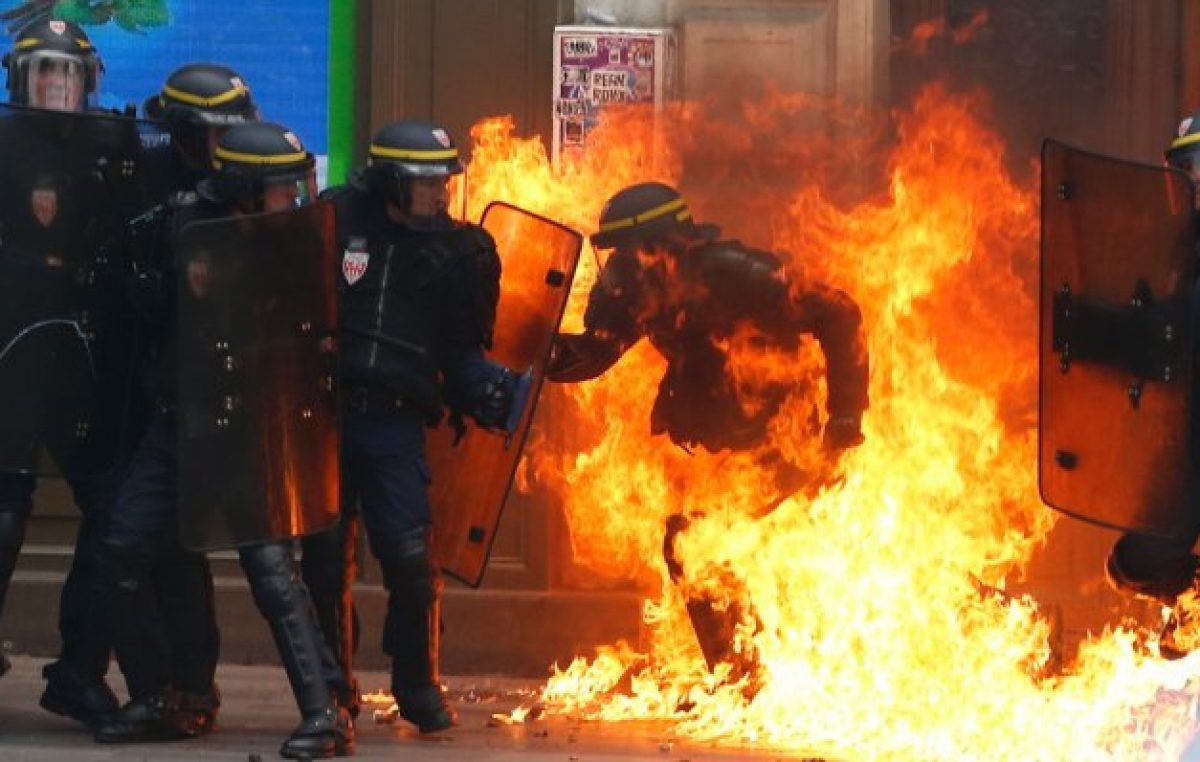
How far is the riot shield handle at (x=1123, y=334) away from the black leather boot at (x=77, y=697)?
3.19 m

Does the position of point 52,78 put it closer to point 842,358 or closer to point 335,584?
point 335,584

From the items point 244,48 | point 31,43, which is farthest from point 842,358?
point 244,48

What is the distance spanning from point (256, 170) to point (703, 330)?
1.73 metres

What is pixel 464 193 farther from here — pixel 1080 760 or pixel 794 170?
pixel 1080 760

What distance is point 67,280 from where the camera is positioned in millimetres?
7473

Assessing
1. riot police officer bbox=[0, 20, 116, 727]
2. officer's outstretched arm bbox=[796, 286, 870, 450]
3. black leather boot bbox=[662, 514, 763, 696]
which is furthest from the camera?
black leather boot bbox=[662, 514, 763, 696]

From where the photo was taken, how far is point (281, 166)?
7.29 meters

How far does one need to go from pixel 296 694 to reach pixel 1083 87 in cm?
439

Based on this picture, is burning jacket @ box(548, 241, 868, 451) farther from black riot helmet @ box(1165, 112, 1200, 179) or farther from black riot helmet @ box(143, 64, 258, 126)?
black riot helmet @ box(143, 64, 258, 126)

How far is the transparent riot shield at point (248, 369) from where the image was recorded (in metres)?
7.14

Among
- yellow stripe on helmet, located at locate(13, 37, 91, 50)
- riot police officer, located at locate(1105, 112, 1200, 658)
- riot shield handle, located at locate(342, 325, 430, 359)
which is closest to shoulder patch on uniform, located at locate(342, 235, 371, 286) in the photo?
riot shield handle, located at locate(342, 325, 430, 359)

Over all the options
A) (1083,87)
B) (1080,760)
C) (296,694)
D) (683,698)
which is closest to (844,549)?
(683,698)

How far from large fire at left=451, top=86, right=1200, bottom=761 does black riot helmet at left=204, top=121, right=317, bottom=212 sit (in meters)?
1.56

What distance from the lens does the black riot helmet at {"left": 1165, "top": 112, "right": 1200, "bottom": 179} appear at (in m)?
7.37
